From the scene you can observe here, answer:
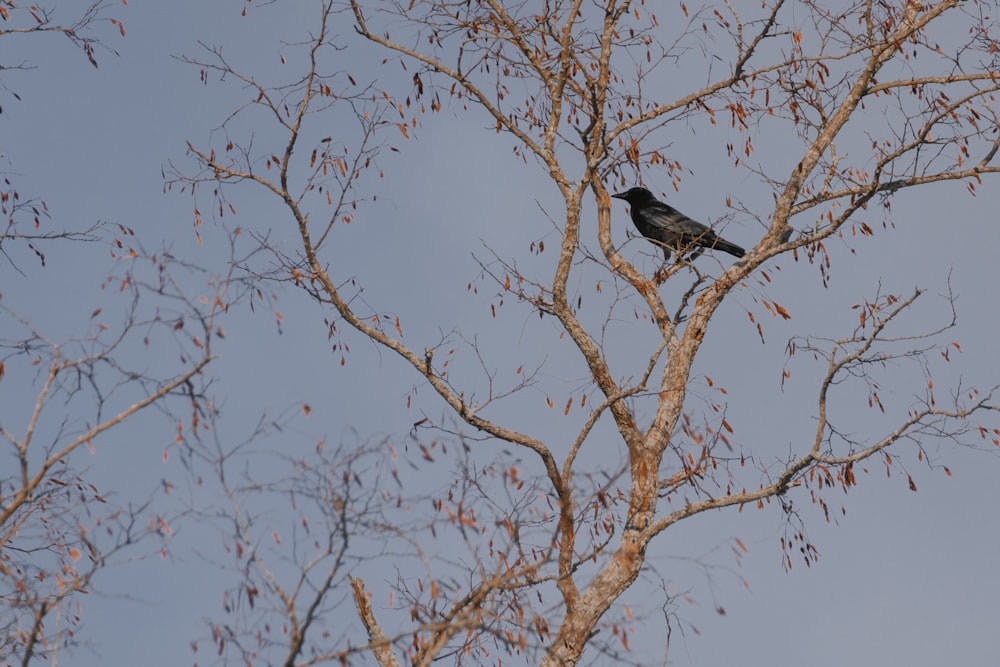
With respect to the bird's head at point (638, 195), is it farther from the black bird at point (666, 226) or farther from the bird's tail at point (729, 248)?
the bird's tail at point (729, 248)

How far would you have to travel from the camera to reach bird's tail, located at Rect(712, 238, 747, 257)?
490 inches

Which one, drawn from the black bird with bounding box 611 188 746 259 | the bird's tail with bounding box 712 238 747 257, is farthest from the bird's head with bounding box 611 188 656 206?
the bird's tail with bounding box 712 238 747 257

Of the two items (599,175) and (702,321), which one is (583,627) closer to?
(702,321)

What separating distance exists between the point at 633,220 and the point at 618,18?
2.74m

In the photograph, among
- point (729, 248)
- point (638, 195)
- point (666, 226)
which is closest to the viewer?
point (729, 248)

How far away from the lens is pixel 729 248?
494 inches

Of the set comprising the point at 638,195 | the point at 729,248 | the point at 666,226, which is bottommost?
the point at 729,248

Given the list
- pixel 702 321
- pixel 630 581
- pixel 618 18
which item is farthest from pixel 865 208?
pixel 630 581

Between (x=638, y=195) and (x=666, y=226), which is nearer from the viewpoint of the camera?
(x=666, y=226)

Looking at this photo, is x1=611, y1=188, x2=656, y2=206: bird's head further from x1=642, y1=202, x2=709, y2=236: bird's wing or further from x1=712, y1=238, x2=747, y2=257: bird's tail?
x1=712, y1=238, x2=747, y2=257: bird's tail

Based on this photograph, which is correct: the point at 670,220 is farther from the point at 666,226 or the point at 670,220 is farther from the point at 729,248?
the point at 729,248

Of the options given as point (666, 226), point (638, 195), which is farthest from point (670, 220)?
point (638, 195)

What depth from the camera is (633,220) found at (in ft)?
45.1

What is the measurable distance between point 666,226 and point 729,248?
86 cm
